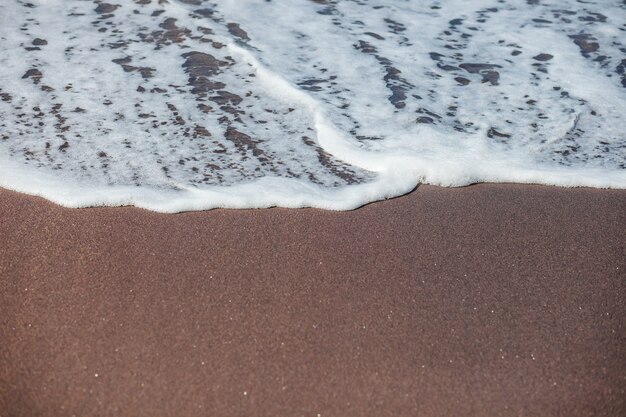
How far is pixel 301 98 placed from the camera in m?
3.34

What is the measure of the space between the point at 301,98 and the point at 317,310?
60.1 inches

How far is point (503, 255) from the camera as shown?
2.31 meters

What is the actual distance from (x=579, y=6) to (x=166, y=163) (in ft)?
11.0

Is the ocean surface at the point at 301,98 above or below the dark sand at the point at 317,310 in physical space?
below

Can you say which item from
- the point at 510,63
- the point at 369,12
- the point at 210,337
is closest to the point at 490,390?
the point at 210,337

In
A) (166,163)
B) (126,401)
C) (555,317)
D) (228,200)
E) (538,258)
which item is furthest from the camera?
(166,163)

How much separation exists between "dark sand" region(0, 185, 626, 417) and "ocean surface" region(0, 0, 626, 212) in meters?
0.19

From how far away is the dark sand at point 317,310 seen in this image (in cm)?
182

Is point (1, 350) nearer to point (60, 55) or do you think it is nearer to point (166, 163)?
point (166, 163)

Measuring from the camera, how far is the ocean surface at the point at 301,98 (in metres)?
2.69

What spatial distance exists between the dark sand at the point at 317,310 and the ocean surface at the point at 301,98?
187 mm

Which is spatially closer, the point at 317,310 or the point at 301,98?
the point at 317,310

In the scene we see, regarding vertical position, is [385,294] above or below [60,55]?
above

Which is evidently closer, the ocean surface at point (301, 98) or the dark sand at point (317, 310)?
the dark sand at point (317, 310)
